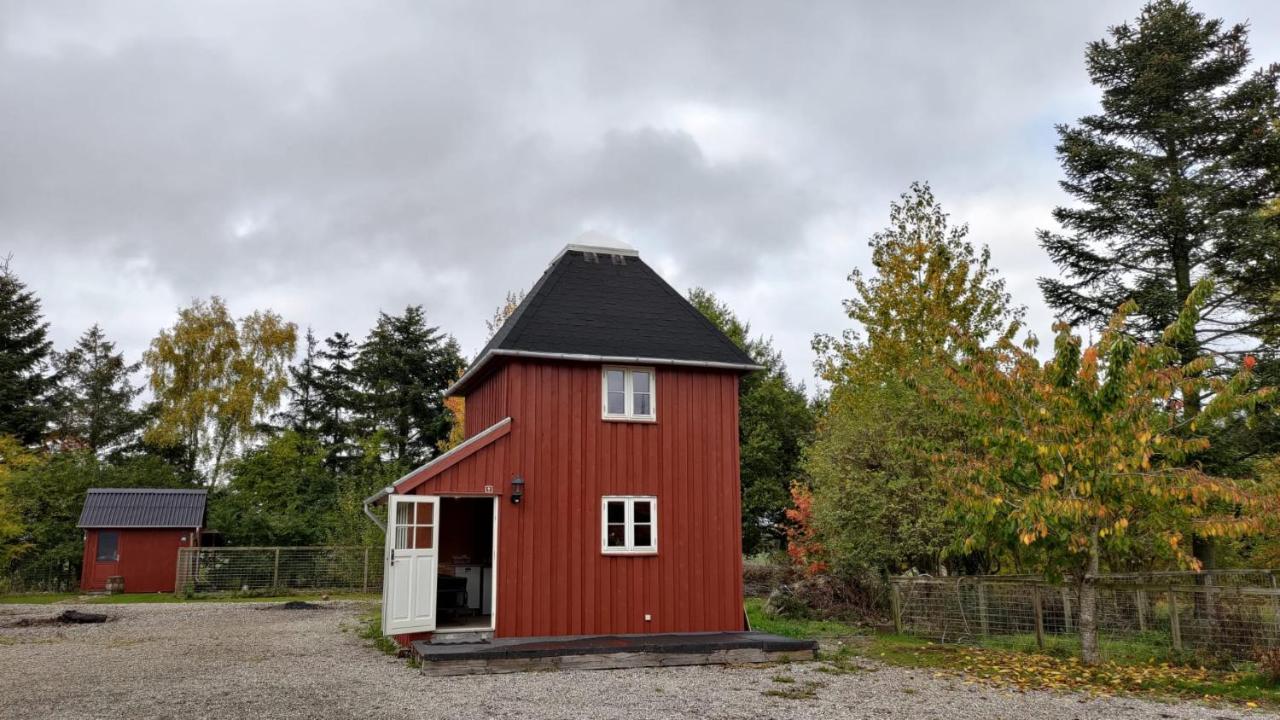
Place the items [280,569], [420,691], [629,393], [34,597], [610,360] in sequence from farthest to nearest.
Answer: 1. [280,569]
2. [34,597]
3. [629,393]
4. [610,360]
5. [420,691]

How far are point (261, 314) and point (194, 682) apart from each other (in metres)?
29.5

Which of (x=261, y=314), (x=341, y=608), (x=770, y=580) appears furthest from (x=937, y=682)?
(x=261, y=314)

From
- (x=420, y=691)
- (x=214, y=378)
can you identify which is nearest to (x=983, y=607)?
(x=420, y=691)

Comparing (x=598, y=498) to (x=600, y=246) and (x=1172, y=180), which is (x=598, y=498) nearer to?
(x=600, y=246)

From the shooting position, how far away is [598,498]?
12859mm

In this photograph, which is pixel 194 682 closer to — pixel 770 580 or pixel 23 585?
pixel 770 580

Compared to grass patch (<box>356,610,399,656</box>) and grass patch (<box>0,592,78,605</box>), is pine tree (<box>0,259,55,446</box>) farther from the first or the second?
grass patch (<box>356,610,399,656</box>)

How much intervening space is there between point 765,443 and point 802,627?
1550cm

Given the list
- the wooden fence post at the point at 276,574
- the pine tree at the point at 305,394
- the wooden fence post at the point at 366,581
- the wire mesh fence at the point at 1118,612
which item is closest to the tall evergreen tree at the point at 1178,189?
the wire mesh fence at the point at 1118,612

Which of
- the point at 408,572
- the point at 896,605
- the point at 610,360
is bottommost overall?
the point at 896,605

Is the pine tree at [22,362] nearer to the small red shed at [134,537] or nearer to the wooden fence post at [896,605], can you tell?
the small red shed at [134,537]

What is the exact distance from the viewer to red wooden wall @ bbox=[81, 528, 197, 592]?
25.6 meters

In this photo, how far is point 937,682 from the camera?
10.1m

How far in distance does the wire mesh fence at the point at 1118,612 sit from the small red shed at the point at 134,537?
21.9m
